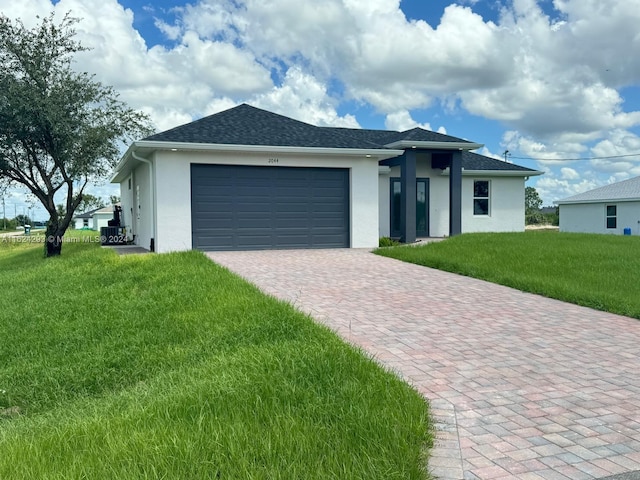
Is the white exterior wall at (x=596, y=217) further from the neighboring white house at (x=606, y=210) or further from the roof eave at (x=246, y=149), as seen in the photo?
the roof eave at (x=246, y=149)

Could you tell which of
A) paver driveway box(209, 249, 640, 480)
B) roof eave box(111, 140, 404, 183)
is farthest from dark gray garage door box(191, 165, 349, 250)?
paver driveway box(209, 249, 640, 480)

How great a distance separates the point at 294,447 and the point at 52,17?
17.5 m

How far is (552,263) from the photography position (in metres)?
11.1

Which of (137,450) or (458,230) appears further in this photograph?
(458,230)

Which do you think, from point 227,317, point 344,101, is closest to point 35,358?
point 227,317

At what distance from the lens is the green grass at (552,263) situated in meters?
8.34

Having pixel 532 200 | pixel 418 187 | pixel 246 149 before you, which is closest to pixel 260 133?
pixel 246 149

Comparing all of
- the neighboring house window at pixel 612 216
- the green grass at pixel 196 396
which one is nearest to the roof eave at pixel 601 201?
the neighboring house window at pixel 612 216

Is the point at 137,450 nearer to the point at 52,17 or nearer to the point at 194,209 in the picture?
the point at 194,209

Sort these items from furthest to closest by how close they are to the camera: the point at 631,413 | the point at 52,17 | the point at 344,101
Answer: the point at 344,101 → the point at 52,17 → the point at 631,413

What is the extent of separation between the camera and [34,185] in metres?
17.7

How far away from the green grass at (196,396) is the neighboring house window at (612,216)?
26.6m

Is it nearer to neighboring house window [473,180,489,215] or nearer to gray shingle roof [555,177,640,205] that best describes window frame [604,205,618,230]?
gray shingle roof [555,177,640,205]

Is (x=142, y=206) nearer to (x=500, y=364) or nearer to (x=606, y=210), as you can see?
(x=500, y=364)
